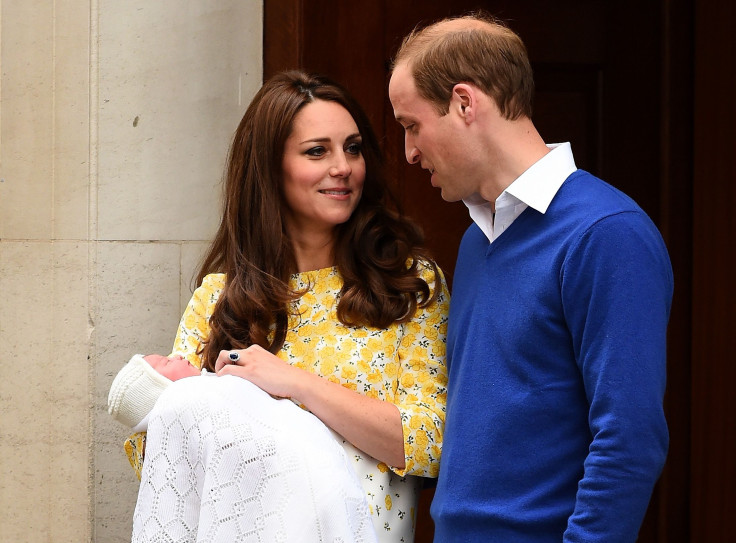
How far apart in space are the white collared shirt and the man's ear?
15 centimetres

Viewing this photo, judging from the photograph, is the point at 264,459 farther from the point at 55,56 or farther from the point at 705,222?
the point at 705,222

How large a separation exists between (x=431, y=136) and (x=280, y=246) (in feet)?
2.16

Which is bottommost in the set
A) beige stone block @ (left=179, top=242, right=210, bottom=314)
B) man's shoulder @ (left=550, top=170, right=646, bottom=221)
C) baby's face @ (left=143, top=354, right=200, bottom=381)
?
baby's face @ (left=143, top=354, right=200, bottom=381)

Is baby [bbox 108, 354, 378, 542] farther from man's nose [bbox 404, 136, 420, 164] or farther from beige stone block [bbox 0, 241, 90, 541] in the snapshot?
beige stone block [bbox 0, 241, 90, 541]

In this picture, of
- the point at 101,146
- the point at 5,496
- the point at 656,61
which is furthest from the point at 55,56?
the point at 656,61

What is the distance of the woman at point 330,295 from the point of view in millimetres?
2209

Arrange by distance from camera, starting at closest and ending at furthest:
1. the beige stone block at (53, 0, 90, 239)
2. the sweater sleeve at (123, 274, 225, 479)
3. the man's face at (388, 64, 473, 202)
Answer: the man's face at (388, 64, 473, 202)
the sweater sleeve at (123, 274, 225, 479)
the beige stone block at (53, 0, 90, 239)

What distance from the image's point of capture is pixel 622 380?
1.66m

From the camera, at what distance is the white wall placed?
9.91ft

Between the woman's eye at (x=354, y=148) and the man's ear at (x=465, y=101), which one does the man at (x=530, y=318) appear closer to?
the man's ear at (x=465, y=101)

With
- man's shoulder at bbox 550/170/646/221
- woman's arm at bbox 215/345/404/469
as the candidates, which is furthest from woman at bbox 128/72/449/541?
man's shoulder at bbox 550/170/646/221

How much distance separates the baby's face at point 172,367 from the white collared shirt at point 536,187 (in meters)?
0.78

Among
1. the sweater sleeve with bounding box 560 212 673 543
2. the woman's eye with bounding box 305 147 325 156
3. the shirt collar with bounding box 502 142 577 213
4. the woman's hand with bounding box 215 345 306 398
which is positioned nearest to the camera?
the sweater sleeve with bounding box 560 212 673 543

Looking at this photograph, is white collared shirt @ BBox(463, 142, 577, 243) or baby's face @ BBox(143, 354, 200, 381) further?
baby's face @ BBox(143, 354, 200, 381)
